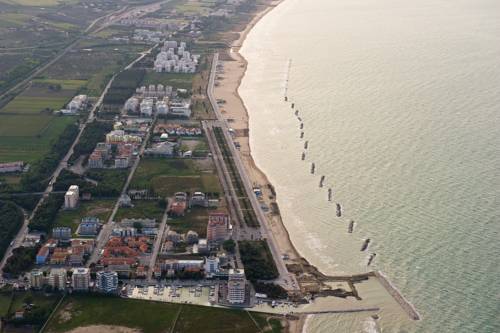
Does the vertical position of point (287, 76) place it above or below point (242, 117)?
above

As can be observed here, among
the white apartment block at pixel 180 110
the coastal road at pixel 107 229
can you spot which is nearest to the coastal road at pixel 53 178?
the coastal road at pixel 107 229

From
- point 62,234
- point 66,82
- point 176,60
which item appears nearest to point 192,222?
point 62,234

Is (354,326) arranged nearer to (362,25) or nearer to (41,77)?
(41,77)

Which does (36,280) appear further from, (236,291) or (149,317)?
(236,291)

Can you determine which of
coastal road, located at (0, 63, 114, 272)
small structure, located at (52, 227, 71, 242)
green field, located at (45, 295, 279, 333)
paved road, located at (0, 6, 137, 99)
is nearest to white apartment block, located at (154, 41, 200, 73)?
coastal road, located at (0, 63, 114, 272)

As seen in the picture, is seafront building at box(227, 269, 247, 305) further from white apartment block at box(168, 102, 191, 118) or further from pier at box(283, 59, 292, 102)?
pier at box(283, 59, 292, 102)
